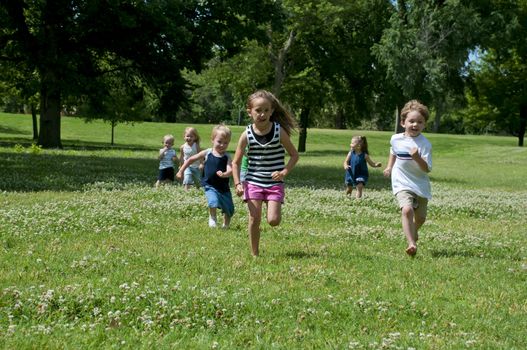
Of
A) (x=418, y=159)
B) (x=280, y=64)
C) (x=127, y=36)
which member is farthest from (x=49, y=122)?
(x=418, y=159)

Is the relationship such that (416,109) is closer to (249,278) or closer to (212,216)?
(249,278)

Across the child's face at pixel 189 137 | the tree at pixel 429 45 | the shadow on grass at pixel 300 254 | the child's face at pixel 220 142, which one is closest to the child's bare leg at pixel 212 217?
the child's face at pixel 220 142

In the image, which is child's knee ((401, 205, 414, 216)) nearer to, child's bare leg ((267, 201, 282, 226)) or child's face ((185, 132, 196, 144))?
child's bare leg ((267, 201, 282, 226))

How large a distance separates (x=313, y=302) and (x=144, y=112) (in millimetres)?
56961

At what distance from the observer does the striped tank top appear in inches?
361

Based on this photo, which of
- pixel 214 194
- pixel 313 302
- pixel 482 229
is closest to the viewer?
pixel 313 302

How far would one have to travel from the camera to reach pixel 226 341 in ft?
17.3

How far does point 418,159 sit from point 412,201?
0.75 m

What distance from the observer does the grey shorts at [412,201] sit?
1002 centimetres

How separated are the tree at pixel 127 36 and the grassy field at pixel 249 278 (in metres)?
13.6

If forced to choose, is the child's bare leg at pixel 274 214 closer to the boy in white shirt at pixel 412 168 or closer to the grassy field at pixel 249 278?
the grassy field at pixel 249 278

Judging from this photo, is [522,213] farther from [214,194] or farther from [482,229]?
[214,194]

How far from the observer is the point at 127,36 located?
30859 millimetres

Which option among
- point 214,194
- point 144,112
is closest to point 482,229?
point 214,194
